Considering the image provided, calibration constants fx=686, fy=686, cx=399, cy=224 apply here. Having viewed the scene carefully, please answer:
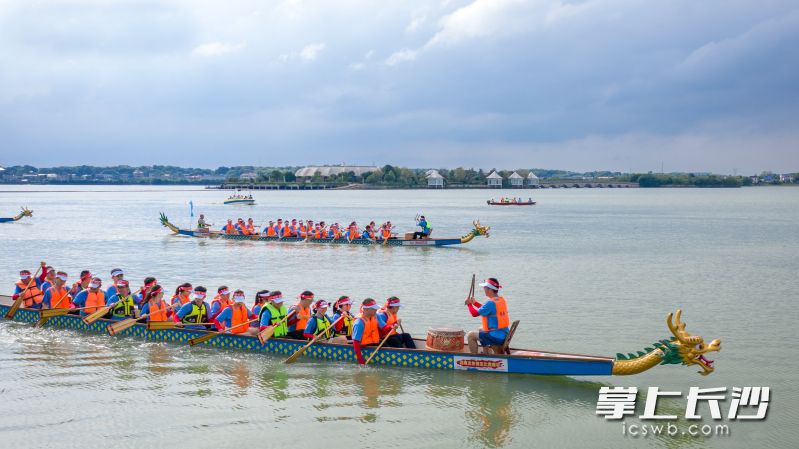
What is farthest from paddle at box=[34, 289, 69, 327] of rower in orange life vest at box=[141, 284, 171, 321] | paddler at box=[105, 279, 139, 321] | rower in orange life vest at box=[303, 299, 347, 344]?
rower in orange life vest at box=[303, 299, 347, 344]

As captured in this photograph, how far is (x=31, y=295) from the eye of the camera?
17844 mm

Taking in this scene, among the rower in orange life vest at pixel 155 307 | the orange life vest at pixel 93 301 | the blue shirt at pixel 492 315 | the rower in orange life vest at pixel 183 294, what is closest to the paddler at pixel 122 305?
the orange life vest at pixel 93 301

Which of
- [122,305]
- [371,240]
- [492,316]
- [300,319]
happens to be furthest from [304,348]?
[371,240]

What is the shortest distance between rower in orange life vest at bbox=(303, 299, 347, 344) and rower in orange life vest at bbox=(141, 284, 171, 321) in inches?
151

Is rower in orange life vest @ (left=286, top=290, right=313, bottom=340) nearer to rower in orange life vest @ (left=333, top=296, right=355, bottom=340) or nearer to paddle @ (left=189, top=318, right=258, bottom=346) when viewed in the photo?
rower in orange life vest @ (left=333, top=296, right=355, bottom=340)

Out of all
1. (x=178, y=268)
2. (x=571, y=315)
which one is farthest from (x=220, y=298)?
(x=178, y=268)

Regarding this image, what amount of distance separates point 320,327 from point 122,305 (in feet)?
18.2

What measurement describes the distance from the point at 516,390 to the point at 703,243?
109ft

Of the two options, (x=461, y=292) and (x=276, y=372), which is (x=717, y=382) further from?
(x=461, y=292)

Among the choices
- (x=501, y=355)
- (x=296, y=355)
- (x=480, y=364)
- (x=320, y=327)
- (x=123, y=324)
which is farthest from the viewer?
(x=123, y=324)

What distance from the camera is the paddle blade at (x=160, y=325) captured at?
15136 mm

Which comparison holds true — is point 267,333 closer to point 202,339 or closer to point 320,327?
point 320,327

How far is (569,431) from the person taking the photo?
10.5 meters

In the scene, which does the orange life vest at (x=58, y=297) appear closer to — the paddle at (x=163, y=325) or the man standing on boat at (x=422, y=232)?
the paddle at (x=163, y=325)
